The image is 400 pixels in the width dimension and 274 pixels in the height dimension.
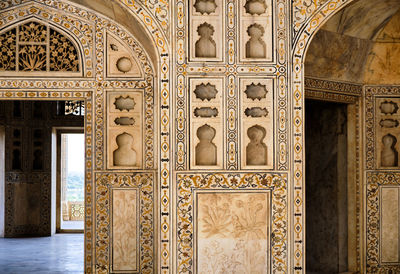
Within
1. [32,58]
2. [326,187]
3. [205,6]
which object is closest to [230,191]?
[205,6]

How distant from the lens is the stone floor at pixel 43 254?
25.2 ft

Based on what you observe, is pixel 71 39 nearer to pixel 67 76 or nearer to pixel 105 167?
pixel 67 76

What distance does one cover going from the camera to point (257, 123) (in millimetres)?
5523

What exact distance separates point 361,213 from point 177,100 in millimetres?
3103

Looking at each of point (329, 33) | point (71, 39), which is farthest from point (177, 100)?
point (329, 33)

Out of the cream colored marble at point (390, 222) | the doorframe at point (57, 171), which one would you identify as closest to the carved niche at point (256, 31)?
the cream colored marble at point (390, 222)

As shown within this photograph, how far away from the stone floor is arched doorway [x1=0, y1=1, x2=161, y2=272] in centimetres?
158

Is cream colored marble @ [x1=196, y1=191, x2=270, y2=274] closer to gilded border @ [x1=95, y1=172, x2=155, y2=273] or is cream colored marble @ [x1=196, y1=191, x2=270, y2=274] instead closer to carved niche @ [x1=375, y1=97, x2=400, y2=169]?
gilded border @ [x1=95, y1=172, x2=155, y2=273]

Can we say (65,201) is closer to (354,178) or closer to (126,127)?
(126,127)

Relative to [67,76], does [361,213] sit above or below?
below

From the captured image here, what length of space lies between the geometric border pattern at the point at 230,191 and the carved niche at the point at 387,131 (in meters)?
2.07

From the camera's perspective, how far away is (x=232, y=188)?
5.43 meters

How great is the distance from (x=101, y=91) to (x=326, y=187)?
136 inches

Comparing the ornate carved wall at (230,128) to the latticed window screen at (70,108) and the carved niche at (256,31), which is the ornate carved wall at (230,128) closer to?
the carved niche at (256,31)
